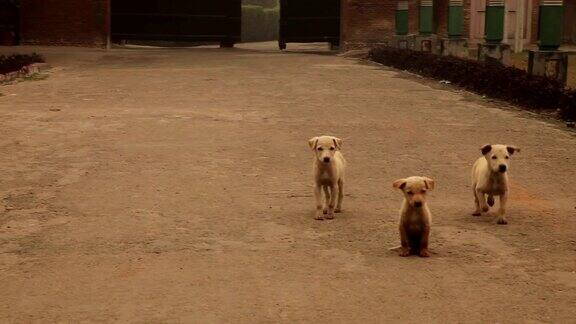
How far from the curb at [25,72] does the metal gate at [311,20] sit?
11076mm

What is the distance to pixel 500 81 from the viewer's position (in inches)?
552

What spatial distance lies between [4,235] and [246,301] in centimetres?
215

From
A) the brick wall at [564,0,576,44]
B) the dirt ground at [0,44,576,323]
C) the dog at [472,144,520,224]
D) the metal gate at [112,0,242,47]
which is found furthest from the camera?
the brick wall at [564,0,576,44]

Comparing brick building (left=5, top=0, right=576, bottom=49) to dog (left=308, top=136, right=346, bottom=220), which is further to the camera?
brick building (left=5, top=0, right=576, bottom=49)

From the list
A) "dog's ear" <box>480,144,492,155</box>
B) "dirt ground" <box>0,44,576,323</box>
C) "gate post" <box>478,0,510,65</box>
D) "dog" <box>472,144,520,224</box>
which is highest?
"gate post" <box>478,0,510,65</box>

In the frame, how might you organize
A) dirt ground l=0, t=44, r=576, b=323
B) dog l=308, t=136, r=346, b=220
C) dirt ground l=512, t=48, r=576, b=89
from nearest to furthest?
dirt ground l=0, t=44, r=576, b=323, dog l=308, t=136, r=346, b=220, dirt ground l=512, t=48, r=576, b=89

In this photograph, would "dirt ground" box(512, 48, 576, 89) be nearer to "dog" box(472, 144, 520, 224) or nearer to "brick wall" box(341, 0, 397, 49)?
"brick wall" box(341, 0, 397, 49)

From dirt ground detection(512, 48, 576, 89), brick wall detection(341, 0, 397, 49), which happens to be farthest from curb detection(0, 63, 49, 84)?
brick wall detection(341, 0, 397, 49)

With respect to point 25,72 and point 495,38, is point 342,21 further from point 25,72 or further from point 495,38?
point 25,72

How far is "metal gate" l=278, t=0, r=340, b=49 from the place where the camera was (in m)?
29.1

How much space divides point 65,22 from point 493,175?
2331 cm

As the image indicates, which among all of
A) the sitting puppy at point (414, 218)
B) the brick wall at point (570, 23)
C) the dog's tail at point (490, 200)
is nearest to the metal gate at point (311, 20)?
the brick wall at point (570, 23)

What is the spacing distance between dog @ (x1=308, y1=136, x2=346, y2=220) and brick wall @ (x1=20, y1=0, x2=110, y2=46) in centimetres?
2237

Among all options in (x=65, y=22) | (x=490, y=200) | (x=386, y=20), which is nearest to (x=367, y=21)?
(x=386, y=20)
